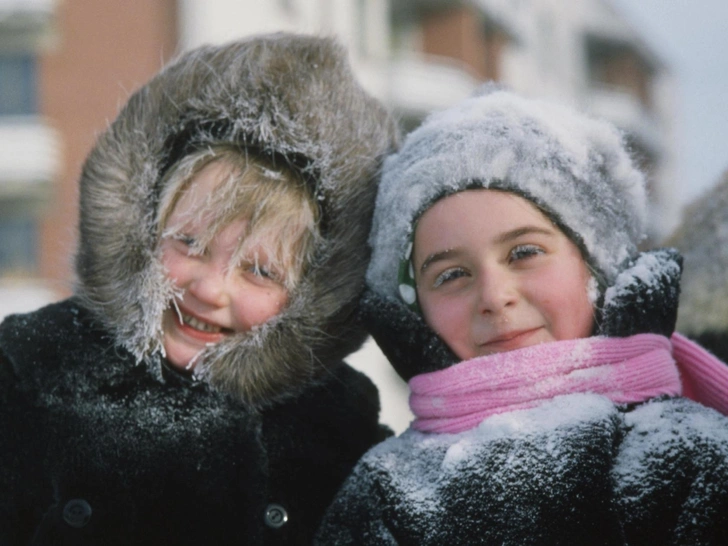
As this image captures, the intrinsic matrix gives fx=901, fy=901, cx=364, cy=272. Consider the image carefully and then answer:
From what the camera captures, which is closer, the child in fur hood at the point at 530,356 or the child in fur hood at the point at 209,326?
the child in fur hood at the point at 530,356

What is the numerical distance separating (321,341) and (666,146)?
20.2m

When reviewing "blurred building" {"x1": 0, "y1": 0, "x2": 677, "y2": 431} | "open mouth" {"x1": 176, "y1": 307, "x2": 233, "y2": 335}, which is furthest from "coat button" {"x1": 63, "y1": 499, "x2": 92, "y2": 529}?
"blurred building" {"x1": 0, "y1": 0, "x2": 677, "y2": 431}

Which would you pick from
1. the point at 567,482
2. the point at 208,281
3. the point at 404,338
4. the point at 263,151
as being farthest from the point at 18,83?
the point at 567,482

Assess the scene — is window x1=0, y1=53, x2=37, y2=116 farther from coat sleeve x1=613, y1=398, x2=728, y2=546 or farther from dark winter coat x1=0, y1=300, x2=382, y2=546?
coat sleeve x1=613, y1=398, x2=728, y2=546

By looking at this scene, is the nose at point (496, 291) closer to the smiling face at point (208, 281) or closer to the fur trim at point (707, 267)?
the smiling face at point (208, 281)

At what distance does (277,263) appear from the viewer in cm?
188

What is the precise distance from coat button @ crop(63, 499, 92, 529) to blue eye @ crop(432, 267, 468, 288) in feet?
2.60

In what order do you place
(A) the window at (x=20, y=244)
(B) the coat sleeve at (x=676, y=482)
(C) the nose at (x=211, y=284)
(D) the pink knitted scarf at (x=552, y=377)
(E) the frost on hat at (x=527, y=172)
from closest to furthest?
(B) the coat sleeve at (x=676, y=482) → (D) the pink knitted scarf at (x=552, y=377) → (E) the frost on hat at (x=527, y=172) → (C) the nose at (x=211, y=284) → (A) the window at (x=20, y=244)

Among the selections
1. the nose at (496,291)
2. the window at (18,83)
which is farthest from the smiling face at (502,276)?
the window at (18,83)

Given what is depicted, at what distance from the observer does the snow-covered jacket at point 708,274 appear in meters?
1.99

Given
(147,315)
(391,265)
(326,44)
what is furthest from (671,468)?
(326,44)

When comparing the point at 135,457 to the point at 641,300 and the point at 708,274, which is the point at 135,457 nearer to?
the point at 641,300

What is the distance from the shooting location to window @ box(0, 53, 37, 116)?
1055 centimetres

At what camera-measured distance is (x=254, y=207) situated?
1.89 meters
